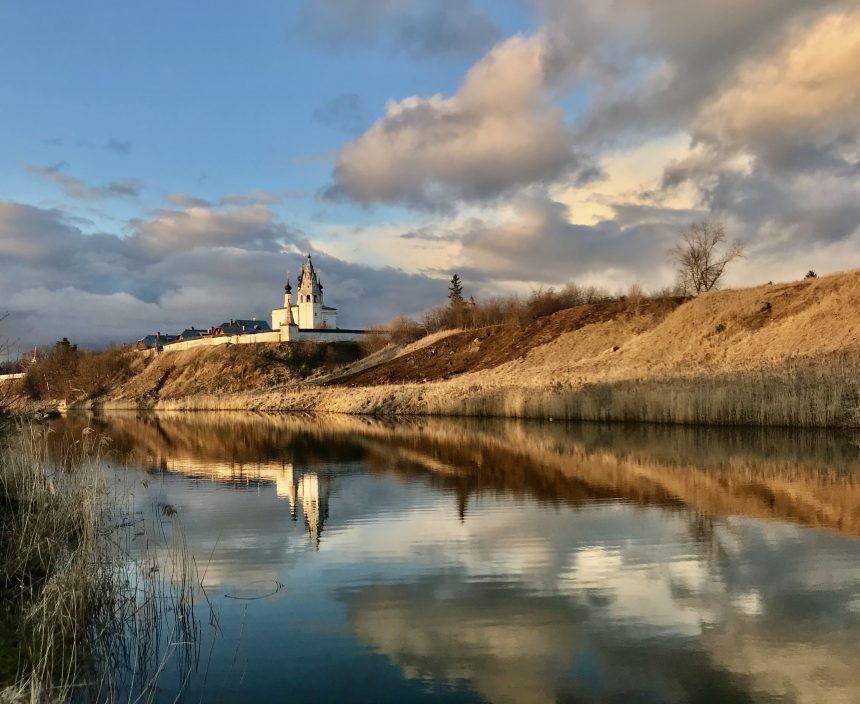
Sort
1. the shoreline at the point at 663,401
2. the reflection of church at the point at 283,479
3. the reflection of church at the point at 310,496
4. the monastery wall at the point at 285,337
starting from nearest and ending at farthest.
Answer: the reflection of church at the point at 310,496
the reflection of church at the point at 283,479
the shoreline at the point at 663,401
the monastery wall at the point at 285,337

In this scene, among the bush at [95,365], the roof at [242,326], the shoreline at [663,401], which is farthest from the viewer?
the roof at [242,326]

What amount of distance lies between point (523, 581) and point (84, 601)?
17.9 feet

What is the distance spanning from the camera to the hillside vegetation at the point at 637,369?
102 ft

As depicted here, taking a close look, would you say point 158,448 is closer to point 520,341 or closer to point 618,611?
point 618,611

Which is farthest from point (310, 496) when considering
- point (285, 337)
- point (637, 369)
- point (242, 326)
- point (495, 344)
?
point (242, 326)

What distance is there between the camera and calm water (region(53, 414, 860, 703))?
284 inches

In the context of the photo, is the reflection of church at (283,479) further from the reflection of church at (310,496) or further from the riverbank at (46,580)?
the riverbank at (46,580)

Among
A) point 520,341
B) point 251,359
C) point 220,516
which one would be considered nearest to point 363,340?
point 251,359

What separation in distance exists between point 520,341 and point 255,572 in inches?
2161

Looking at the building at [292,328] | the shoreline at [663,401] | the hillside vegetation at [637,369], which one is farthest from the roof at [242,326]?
the shoreline at [663,401]

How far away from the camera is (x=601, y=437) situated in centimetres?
3022

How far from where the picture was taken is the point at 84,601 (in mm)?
8508

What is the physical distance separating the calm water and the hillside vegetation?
8.89 m

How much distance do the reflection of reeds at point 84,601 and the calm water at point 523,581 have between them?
0.87 ft
